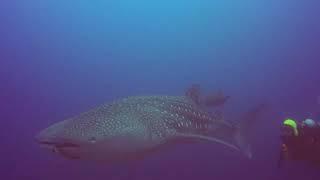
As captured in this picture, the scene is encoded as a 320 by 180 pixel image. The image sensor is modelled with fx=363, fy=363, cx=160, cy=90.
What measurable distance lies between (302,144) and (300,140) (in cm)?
10

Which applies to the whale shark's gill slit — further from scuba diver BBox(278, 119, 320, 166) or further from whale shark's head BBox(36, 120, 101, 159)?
scuba diver BBox(278, 119, 320, 166)

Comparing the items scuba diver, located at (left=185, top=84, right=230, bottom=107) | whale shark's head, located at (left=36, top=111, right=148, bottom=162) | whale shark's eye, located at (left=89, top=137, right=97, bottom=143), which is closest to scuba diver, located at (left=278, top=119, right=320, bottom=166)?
scuba diver, located at (left=185, top=84, right=230, bottom=107)

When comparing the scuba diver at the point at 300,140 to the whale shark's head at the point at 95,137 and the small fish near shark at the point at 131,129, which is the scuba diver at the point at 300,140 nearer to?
the small fish near shark at the point at 131,129

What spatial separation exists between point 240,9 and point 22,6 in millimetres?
12404

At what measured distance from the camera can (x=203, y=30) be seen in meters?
23.1

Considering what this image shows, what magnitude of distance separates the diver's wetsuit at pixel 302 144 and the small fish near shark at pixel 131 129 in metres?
0.68

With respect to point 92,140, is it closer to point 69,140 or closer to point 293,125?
point 69,140

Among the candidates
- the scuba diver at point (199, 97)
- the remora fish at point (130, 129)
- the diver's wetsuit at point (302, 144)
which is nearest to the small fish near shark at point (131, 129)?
the remora fish at point (130, 129)

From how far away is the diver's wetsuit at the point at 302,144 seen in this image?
6031 mm

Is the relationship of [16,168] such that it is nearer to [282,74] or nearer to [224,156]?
[224,156]

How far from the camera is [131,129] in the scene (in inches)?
177

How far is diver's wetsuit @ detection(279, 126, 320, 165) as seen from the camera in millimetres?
6031

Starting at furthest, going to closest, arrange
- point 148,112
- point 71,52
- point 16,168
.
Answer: point 71,52 → point 16,168 → point 148,112

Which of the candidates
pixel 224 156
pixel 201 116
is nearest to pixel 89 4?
pixel 224 156
